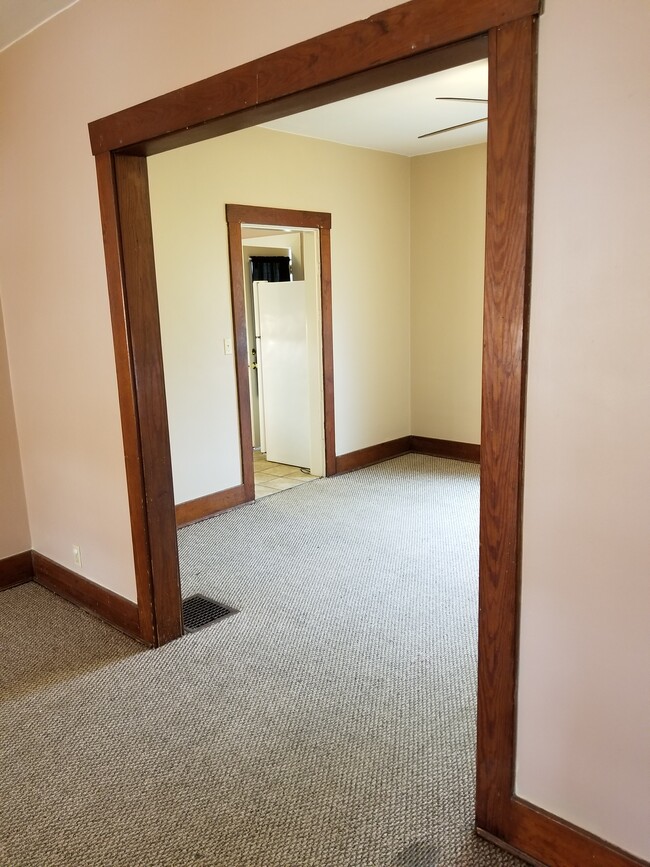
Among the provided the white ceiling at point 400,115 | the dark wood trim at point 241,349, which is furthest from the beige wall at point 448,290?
the dark wood trim at point 241,349

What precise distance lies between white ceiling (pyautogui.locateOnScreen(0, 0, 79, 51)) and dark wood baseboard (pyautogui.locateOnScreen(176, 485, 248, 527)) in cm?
270

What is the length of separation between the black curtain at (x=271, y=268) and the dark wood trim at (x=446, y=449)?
2.07 m

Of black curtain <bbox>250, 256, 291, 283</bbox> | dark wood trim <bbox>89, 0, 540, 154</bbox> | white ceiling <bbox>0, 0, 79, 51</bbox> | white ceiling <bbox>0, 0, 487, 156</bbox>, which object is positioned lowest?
black curtain <bbox>250, 256, 291, 283</bbox>

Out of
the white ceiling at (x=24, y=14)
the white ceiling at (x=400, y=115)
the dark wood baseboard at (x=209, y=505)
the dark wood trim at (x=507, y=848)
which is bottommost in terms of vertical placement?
the dark wood trim at (x=507, y=848)

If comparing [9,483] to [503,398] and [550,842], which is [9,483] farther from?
[550,842]

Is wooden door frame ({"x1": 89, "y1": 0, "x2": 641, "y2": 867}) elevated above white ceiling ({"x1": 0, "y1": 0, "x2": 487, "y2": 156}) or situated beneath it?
situated beneath

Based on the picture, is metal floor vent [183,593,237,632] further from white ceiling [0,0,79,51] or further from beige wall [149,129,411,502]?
white ceiling [0,0,79,51]

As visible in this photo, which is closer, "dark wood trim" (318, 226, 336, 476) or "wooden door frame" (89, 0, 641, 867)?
"wooden door frame" (89, 0, 641, 867)

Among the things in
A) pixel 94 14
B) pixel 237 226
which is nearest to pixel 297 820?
pixel 94 14

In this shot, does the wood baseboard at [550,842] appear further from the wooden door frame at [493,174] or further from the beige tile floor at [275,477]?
the beige tile floor at [275,477]

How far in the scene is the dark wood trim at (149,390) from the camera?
97.0 inches

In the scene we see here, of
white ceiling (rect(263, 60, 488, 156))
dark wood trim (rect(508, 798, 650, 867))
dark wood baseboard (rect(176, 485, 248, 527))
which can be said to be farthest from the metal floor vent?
white ceiling (rect(263, 60, 488, 156))

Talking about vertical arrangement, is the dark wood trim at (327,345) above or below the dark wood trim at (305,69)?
below

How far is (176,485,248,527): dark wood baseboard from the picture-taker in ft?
14.0
